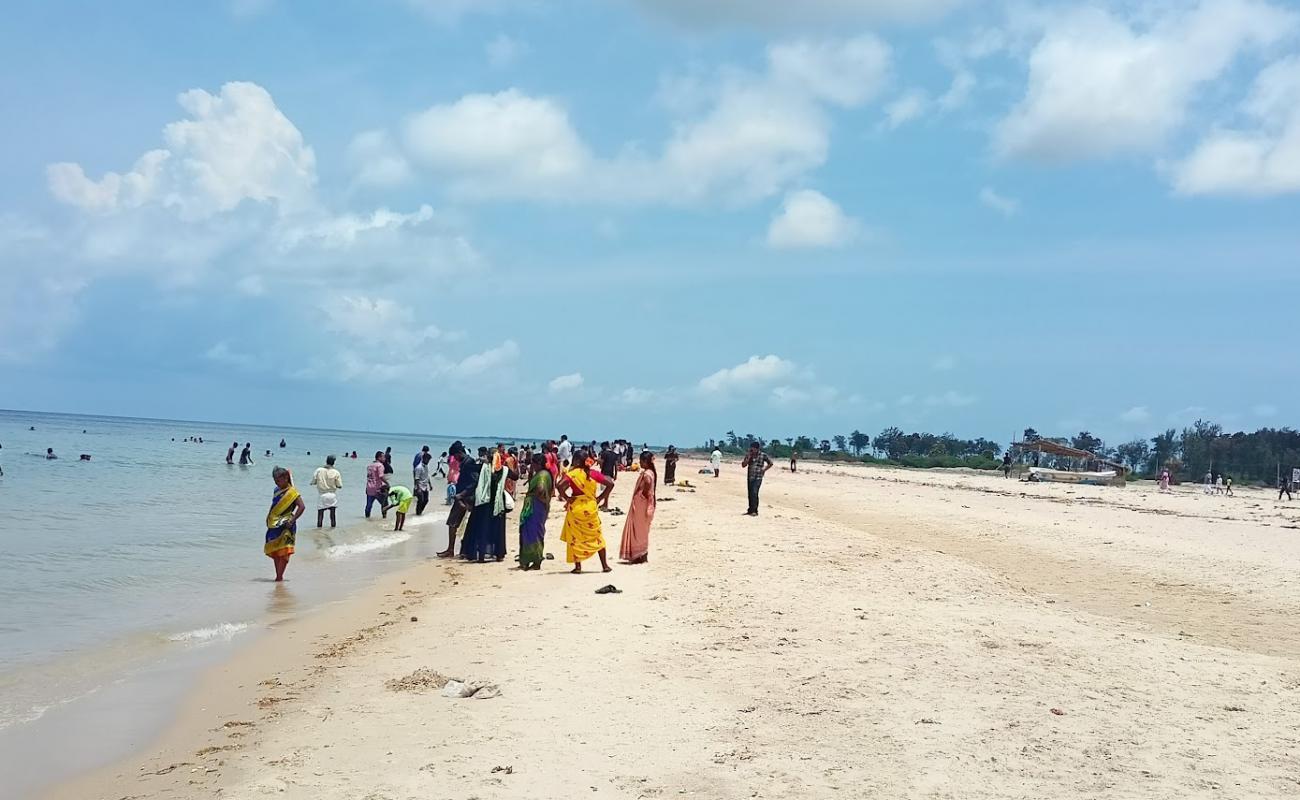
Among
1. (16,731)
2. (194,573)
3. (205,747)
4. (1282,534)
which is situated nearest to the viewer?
(205,747)

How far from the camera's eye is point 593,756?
5.19 m

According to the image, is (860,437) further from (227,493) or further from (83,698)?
(83,698)

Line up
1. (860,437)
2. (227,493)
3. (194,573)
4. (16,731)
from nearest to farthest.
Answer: (16,731) < (194,573) < (227,493) < (860,437)

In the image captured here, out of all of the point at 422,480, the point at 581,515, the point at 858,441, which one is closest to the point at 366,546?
A: the point at 422,480

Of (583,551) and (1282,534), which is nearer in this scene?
(583,551)

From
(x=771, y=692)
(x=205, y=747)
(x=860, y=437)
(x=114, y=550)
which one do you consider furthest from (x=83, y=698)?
(x=860, y=437)

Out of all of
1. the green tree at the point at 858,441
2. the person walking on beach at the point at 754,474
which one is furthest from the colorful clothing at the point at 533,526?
the green tree at the point at 858,441

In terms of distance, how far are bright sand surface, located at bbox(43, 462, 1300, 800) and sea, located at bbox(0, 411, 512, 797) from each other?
1.55 feet

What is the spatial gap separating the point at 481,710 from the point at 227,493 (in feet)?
86.4

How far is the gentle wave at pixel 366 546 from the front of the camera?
16.1 metres

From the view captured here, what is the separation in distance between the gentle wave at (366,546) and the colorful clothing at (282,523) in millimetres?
3562

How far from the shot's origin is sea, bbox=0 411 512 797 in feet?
20.9

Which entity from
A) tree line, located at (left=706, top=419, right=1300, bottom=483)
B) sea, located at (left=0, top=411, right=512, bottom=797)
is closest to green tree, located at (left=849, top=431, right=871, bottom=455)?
tree line, located at (left=706, top=419, right=1300, bottom=483)

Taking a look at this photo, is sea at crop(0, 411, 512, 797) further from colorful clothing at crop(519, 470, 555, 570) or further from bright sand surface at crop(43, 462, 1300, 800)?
colorful clothing at crop(519, 470, 555, 570)
